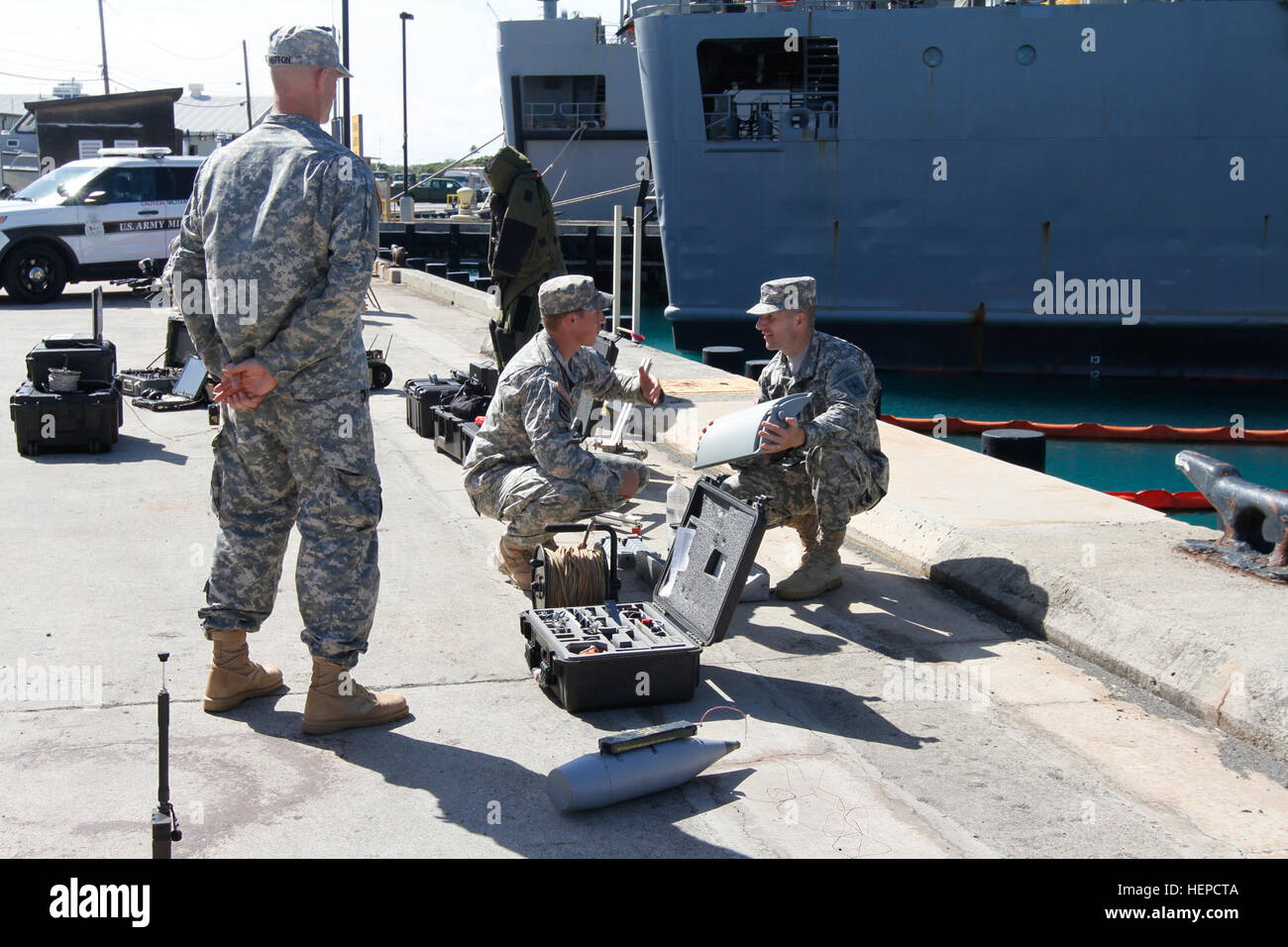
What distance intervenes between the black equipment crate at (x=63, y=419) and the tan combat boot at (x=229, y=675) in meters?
4.51

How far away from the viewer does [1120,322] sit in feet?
57.9

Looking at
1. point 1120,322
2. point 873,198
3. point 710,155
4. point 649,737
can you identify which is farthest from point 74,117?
point 649,737

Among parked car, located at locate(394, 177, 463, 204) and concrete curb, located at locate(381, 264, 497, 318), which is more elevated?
parked car, located at locate(394, 177, 463, 204)

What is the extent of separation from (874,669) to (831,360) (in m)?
1.42

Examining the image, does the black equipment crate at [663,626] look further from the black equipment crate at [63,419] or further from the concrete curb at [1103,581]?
the black equipment crate at [63,419]

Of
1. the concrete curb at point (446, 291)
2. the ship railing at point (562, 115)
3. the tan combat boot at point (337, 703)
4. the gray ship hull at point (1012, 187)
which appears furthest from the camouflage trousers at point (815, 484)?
the ship railing at point (562, 115)

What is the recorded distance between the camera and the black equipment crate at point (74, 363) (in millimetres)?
7977

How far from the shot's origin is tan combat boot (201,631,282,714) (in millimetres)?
3732

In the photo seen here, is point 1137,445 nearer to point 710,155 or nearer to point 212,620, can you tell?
point 710,155

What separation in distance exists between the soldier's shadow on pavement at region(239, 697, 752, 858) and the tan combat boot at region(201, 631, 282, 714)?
0.06m

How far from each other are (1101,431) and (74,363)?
10.5 m

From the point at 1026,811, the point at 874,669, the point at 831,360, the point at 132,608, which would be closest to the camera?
the point at 1026,811

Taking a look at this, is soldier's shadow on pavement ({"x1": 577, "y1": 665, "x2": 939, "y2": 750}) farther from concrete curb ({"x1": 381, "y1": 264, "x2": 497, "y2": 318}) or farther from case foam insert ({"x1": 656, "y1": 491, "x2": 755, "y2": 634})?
concrete curb ({"x1": 381, "y1": 264, "x2": 497, "y2": 318})

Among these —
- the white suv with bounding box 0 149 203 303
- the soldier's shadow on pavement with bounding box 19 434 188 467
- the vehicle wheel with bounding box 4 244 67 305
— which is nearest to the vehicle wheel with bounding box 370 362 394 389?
the soldier's shadow on pavement with bounding box 19 434 188 467
